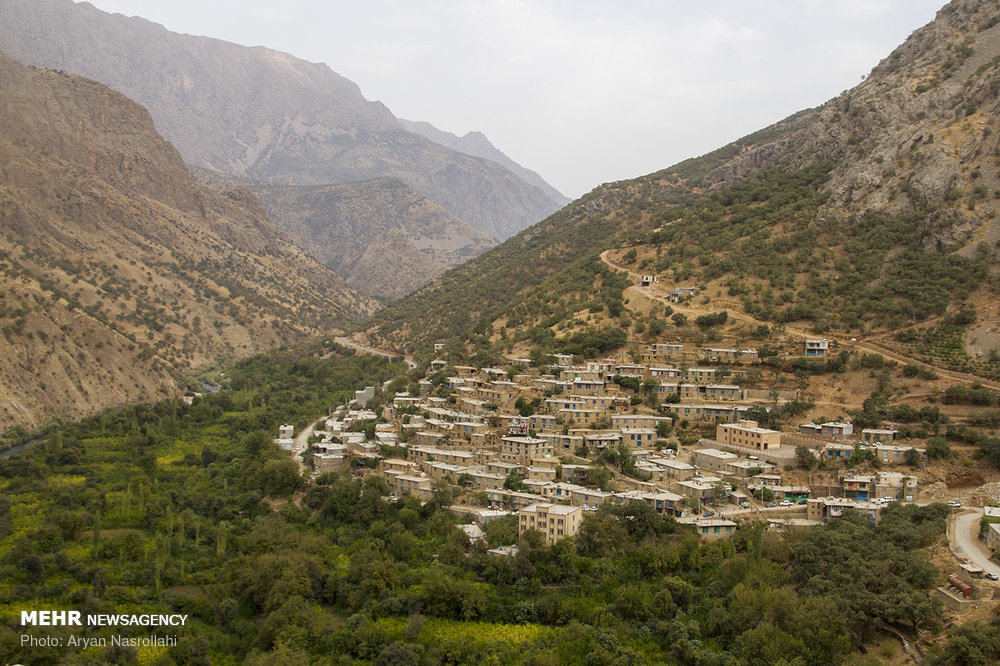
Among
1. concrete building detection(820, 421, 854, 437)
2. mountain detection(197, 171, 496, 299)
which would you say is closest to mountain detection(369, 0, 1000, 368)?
concrete building detection(820, 421, 854, 437)

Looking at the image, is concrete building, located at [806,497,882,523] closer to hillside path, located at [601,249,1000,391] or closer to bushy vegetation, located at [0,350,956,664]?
bushy vegetation, located at [0,350,956,664]

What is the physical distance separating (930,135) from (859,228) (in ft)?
22.3

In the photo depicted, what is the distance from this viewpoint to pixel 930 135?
157 ft

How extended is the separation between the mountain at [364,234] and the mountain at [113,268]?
114ft

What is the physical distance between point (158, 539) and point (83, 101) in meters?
88.7

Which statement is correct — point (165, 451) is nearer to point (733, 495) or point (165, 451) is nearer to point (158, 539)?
point (158, 539)

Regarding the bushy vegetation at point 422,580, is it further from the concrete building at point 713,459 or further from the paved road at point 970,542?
the concrete building at point 713,459

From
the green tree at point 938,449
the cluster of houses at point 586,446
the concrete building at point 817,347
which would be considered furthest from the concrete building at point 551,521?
the concrete building at point 817,347

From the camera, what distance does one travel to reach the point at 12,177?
8512 cm

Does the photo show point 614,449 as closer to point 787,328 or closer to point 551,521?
point 551,521

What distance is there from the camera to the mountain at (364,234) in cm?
16675

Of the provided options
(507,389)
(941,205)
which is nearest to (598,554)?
(507,389)

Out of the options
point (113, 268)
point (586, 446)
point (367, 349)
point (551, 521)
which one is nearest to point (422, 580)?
point (551, 521)

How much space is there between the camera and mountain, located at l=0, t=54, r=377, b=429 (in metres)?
59.6
